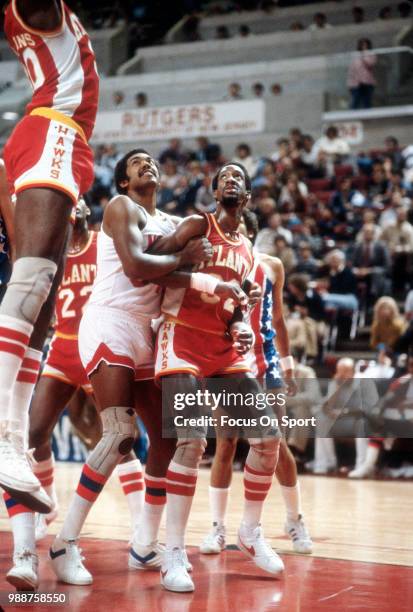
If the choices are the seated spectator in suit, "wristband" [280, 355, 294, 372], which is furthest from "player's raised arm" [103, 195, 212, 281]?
the seated spectator in suit

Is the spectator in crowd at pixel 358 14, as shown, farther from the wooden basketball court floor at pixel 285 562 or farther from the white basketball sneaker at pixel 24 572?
the white basketball sneaker at pixel 24 572

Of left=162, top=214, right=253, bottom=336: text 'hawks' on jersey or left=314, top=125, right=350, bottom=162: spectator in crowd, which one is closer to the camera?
left=162, top=214, right=253, bottom=336: text 'hawks' on jersey

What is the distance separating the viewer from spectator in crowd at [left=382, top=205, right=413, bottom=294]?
12.5 m

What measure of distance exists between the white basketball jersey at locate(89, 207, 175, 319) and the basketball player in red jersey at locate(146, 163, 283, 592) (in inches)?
3.5

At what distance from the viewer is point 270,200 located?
14.3 m

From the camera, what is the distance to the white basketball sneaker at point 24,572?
3.91 metres

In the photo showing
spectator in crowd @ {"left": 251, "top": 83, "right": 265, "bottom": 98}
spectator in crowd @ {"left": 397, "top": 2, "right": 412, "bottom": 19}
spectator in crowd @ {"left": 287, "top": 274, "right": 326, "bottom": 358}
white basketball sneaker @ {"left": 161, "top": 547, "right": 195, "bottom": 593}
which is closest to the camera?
white basketball sneaker @ {"left": 161, "top": 547, "right": 195, "bottom": 593}

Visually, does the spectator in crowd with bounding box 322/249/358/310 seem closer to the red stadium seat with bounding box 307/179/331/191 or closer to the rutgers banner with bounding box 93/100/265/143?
the red stadium seat with bounding box 307/179/331/191

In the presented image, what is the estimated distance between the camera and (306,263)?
1313cm

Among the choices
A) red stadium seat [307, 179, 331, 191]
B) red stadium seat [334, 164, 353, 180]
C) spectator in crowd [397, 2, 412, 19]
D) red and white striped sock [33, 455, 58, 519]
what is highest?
spectator in crowd [397, 2, 412, 19]

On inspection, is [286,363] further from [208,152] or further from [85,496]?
[208,152]

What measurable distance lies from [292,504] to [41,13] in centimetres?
347

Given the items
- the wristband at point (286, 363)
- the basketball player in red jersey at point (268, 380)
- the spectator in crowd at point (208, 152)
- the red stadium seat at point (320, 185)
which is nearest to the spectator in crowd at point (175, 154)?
the spectator in crowd at point (208, 152)

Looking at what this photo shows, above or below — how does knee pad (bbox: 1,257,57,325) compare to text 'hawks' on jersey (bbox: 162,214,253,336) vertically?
below
